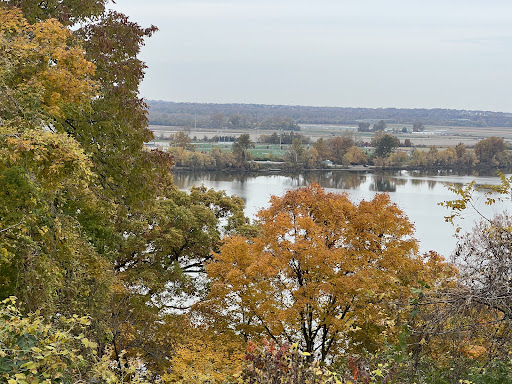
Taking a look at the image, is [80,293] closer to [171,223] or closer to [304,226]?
[304,226]

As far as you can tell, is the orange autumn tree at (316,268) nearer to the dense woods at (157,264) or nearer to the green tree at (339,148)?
the dense woods at (157,264)

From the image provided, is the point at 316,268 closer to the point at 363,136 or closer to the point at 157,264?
the point at 157,264

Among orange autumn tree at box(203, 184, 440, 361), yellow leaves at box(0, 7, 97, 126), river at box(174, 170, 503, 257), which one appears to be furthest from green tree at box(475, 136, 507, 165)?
yellow leaves at box(0, 7, 97, 126)

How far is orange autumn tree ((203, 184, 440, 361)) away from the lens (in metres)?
12.4

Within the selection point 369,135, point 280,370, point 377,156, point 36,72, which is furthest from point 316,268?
point 369,135

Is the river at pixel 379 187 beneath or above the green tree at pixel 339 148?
beneath

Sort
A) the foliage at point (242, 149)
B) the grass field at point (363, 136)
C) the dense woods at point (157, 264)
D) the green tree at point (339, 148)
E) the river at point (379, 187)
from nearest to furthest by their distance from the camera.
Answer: the dense woods at point (157, 264)
the river at point (379, 187)
the foliage at point (242, 149)
the green tree at point (339, 148)
the grass field at point (363, 136)

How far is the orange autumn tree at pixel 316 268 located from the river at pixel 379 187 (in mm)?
14173

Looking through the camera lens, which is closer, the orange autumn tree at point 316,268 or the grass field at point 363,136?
the orange autumn tree at point 316,268

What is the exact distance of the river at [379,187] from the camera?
3328cm

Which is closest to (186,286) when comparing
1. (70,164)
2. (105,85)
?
(105,85)

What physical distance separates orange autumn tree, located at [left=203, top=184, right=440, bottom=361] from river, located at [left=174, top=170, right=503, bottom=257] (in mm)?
14173

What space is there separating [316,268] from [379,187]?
1663 inches

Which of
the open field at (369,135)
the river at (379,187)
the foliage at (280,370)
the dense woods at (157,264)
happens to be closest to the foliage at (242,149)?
the river at (379,187)
